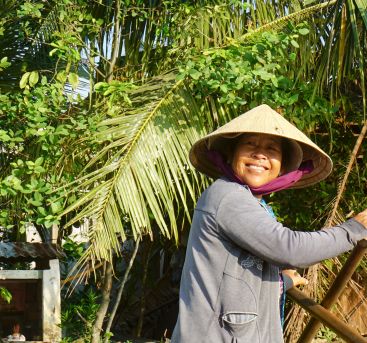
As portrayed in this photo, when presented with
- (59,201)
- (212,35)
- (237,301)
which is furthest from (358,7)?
(237,301)

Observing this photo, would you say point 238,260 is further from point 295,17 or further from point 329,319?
point 295,17

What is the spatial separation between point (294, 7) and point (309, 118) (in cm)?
91

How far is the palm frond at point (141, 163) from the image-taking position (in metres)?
4.30

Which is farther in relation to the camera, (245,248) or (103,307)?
(103,307)

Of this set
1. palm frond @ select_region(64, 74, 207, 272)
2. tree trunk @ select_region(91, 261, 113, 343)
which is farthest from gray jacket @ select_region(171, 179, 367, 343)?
tree trunk @ select_region(91, 261, 113, 343)

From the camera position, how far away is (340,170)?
5656mm

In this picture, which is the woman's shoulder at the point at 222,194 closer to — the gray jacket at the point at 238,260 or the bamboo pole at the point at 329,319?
the gray jacket at the point at 238,260

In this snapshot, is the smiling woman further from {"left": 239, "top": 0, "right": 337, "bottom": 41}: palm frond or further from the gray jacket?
{"left": 239, "top": 0, "right": 337, "bottom": 41}: palm frond

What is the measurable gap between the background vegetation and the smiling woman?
2017 millimetres

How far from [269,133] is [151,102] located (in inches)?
97.5

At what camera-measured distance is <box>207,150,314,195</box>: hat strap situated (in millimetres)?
2295

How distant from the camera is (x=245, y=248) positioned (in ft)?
7.00

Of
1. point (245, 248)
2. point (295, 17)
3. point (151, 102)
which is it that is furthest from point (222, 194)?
point (295, 17)

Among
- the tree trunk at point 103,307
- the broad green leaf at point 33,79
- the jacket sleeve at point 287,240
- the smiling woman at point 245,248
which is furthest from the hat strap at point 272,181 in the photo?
the tree trunk at point 103,307
